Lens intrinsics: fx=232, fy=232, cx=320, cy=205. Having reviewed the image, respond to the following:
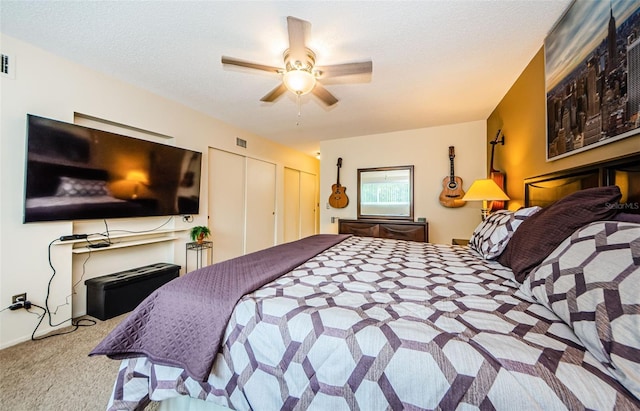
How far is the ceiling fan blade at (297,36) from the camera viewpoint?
4.62 ft

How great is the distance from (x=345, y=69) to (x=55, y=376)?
2.88 metres

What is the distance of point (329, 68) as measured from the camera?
5.84 ft

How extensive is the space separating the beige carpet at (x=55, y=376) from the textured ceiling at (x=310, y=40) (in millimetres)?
2300

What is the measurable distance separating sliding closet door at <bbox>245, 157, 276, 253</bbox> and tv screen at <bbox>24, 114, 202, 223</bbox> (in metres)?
1.30

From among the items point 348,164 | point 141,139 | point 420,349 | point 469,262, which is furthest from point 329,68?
point 348,164

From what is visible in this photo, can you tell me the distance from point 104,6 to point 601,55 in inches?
118

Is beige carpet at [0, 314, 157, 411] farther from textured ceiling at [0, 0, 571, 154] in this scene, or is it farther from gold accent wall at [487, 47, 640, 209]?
gold accent wall at [487, 47, 640, 209]

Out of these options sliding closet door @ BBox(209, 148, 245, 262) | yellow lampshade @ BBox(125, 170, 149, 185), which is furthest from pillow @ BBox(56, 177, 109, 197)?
sliding closet door @ BBox(209, 148, 245, 262)

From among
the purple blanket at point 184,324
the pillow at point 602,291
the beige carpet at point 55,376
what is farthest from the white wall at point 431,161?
the beige carpet at point 55,376

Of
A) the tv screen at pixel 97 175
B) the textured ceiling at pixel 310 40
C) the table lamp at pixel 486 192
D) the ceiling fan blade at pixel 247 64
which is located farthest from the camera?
the table lamp at pixel 486 192

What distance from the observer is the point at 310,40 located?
1.82 m

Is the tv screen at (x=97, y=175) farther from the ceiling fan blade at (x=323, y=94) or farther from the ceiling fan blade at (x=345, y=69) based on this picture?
the ceiling fan blade at (x=345, y=69)

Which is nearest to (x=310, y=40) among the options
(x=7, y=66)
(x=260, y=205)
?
(x=7, y=66)

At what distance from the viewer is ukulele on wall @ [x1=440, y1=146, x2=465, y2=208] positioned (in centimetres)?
363
